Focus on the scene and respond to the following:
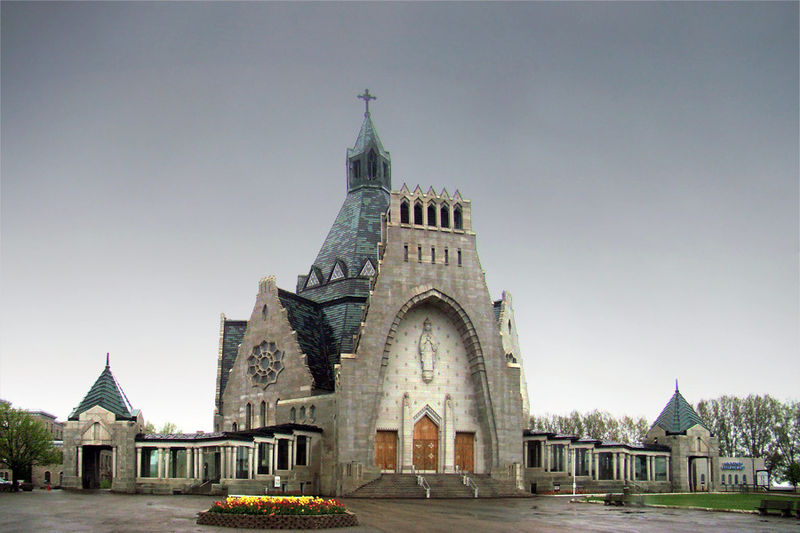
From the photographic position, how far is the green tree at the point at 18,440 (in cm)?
6181

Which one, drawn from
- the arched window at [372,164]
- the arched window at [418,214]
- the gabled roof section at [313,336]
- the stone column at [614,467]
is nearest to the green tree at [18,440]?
the gabled roof section at [313,336]

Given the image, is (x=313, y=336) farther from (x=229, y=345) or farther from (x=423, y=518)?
(x=423, y=518)

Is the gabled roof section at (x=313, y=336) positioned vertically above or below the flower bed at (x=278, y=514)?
above

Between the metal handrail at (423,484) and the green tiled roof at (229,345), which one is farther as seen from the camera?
the green tiled roof at (229,345)

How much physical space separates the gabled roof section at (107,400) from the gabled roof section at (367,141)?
123 feet

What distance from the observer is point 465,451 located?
2458 inches

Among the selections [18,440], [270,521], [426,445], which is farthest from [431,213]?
[270,521]

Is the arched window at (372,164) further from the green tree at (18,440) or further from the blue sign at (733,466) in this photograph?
the blue sign at (733,466)

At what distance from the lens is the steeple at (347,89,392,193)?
84438mm

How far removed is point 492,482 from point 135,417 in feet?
87.0

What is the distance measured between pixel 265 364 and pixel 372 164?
26251 mm

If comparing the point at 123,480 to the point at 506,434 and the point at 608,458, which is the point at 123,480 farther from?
the point at 608,458

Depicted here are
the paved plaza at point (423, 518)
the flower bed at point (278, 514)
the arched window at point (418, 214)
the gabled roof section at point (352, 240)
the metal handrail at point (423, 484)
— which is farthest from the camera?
the gabled roof section at point (352, 240)

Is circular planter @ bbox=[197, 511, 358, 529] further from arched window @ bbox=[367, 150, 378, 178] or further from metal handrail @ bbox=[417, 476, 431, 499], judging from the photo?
arched window @ bbox=[367, 150, 378, 178]
